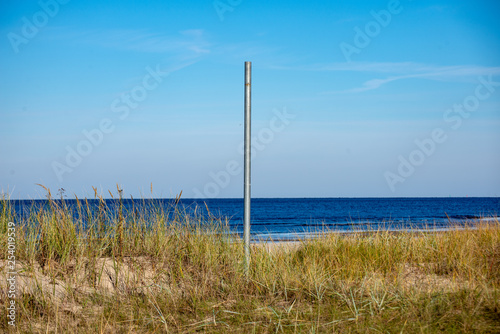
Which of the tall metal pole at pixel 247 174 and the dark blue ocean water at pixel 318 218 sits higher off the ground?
the tall metal pole at pixel 247 174

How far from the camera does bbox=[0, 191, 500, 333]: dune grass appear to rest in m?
3.36

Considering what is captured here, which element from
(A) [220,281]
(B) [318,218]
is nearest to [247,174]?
(A) [220,281]

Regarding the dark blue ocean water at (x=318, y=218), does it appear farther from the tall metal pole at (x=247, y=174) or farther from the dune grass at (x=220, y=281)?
the tall metal pole at (x=247, y=174)

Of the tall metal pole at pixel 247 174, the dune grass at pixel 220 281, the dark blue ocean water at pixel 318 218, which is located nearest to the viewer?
the dune grass at pixel 220 281

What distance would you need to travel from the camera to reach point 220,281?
451cm

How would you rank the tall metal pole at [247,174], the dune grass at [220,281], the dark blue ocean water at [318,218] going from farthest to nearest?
the dark blue ocean water at [318,218] → the tall metal pole at [247,174] → the dune grass at [220,281]

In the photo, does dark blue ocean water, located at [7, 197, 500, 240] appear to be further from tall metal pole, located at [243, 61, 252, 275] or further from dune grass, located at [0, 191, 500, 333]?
tall metal pole, located at [243, 61, 252, 275]

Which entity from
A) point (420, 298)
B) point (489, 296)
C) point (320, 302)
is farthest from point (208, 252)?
point (489, 296)

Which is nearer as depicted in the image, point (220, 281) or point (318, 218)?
point (220, 281)

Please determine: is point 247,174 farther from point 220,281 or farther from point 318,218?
point 318,218

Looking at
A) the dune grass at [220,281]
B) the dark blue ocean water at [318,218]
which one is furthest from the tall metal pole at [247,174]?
the dark blue ocean water at [318,218]

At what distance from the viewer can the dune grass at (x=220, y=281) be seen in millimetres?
3357

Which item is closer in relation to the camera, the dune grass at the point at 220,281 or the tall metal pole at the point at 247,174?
the dune grass at the point at 220,281

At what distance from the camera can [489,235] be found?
682cm
